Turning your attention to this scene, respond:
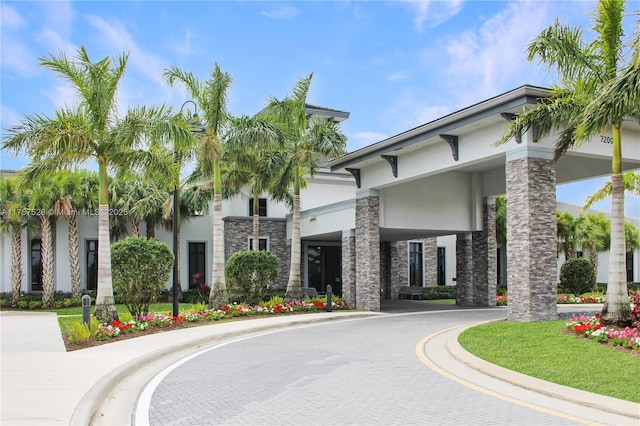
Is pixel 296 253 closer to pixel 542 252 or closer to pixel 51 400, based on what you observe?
pixel 542 252

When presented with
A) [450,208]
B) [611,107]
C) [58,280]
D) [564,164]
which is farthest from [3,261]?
[611,107]

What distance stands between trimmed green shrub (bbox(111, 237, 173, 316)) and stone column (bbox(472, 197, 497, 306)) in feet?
48.1

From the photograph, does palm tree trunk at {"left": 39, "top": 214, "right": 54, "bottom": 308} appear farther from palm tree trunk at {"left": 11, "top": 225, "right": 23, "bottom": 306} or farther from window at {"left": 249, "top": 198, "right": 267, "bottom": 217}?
window at {"left": 249, "top": 198, "right": 267, "bottom": 217}

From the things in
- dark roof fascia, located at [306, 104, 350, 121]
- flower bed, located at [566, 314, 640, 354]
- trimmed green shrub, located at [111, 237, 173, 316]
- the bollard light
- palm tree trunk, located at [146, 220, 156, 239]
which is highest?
dark roof fascia, located at [306, 104, 350, 121]

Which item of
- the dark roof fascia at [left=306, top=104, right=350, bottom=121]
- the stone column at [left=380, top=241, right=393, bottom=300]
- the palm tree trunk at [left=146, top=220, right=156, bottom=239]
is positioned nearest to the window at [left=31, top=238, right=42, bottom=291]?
the palm tree trunk at [left=146, top=220, right=156, bottom=239]

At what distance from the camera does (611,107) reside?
11891mm

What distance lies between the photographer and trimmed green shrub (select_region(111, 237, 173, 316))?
55.2 ft

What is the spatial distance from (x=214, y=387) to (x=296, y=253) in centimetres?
1556

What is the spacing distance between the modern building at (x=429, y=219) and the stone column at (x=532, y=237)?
32 millimetres

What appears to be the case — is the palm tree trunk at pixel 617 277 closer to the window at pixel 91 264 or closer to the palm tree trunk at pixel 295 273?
the palm tree trunk at pixel 295 273

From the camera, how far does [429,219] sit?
25.0 metres

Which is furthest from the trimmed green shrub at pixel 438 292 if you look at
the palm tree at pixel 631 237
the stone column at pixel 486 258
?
the palm tree at pixel 631 237

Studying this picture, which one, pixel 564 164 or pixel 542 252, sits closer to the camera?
pixel 542 252

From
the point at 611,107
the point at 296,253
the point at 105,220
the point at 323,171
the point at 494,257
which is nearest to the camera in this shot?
the point at 611,107
